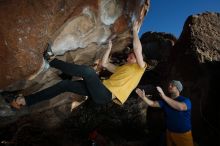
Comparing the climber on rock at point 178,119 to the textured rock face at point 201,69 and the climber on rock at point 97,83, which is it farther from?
the textured rock face at point 201,69

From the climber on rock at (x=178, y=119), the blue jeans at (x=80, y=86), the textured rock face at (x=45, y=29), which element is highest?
the textured rock face at (x=45, y=29)

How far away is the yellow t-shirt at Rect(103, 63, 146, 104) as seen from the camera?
16.2ft

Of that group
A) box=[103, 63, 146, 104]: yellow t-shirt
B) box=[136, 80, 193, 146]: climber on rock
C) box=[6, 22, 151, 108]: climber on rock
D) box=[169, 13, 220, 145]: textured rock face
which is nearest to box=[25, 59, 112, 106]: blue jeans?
box=[6, 22, 151, 108]: climber on rock

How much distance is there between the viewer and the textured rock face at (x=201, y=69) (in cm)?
774

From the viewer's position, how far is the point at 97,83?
4766mm

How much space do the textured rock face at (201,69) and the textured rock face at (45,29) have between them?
3.14m

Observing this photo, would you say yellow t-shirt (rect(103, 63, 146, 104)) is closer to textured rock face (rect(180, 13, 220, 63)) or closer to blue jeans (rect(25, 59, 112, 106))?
blue jeans (rect(25, 59, 112, 106))

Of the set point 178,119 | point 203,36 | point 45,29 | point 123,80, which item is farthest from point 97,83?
point 203,36

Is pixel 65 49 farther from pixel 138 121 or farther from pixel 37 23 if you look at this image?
pixel 138 121

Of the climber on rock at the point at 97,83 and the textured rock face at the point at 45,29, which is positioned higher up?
the textured rock face at the point at 45,29

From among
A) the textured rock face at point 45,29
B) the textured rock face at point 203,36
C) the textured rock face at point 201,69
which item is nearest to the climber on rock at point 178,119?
the textured rock face at point 45,29

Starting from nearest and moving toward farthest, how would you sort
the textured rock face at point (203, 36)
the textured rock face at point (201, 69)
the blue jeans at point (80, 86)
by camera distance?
the blue jeans at point (80, 86) < the textured rock face at point (201, 69) < the textured rock face at point (203, 36)

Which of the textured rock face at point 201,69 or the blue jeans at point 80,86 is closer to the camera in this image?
the blue jeans at point 80,86

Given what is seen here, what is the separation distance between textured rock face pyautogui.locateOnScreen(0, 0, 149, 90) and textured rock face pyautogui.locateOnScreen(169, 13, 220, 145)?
314 cm
